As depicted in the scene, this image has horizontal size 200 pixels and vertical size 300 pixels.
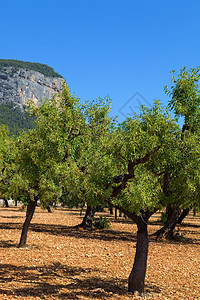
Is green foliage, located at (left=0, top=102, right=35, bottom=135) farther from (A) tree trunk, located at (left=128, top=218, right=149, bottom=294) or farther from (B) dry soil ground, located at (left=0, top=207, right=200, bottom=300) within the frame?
(A) tree trunk, located at (left=128, top=218, right=149, bottom=294)

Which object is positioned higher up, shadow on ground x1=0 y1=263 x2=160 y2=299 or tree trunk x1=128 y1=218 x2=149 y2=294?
tree trunk x1=128 y1=218 x2=149 y2=294

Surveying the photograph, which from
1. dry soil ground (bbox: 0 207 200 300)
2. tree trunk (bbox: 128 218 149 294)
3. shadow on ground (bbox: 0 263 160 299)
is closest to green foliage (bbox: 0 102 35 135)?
dry soil ground (bbox: 0 207 200 300)

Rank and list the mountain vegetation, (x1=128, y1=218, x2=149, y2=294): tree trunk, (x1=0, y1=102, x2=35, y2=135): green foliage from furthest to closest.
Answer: (x1=0, y1=102, x2=35, y2=135): green foliage → (x1=128, y1=218, x2=149, y2=294): tree trunk → the mountain vegetation

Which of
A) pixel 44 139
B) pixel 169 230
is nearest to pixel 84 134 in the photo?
pixel 44 139

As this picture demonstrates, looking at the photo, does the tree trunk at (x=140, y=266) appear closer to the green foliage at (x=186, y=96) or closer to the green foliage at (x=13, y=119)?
the green foliage at (x=186, y=96)

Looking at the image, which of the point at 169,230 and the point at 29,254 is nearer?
the point at 29,254

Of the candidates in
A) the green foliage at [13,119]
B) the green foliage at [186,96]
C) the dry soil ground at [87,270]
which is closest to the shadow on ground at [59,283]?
the dry soil ground at [87,270]

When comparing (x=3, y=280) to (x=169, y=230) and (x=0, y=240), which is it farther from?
(x=169, y=230)

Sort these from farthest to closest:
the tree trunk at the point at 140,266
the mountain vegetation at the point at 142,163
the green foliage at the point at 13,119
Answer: the green foliage at the point at 13,119 < the tree trunk at the point at 140,266 < the mountain vegetation at the point at 142,163

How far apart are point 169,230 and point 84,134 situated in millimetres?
14840

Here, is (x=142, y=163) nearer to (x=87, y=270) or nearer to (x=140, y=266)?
(x=140, y=266)

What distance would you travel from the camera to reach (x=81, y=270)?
1418cm

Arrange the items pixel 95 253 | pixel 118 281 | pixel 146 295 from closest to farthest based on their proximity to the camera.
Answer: pixel 146 295 → pixel 118 281 → pixel 95 253

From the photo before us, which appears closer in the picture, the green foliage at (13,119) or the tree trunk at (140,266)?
the tree trunk at (140,266)
